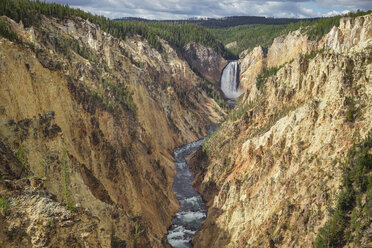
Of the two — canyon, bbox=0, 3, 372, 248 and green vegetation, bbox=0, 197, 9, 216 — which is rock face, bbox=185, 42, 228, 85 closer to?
canyon, bbox=0, 3, 372, 248

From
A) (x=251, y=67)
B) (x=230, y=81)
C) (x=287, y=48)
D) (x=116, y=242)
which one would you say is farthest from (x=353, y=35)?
A: (x=230, y=81)

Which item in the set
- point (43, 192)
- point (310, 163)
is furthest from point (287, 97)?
point (43, 192)

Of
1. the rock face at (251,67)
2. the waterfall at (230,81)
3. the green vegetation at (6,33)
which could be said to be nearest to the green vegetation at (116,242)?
the green vegetation at (6,33)

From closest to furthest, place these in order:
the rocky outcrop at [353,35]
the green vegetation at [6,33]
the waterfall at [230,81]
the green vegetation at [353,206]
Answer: the green vegetation at [353,206]
the green vegetation at [6,33]
the rocky outcrop at [353,35]
the waterfall at [230,81]

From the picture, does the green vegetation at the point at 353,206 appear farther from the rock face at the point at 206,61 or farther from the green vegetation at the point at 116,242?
the rock face at the point at 206,61

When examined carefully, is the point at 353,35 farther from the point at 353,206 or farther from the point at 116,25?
the point at 116,25

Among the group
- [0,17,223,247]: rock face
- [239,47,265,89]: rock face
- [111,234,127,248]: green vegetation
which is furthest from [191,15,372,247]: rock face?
[239,47,265,89]: rock face

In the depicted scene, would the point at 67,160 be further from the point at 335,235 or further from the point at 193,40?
the point at 193,40
